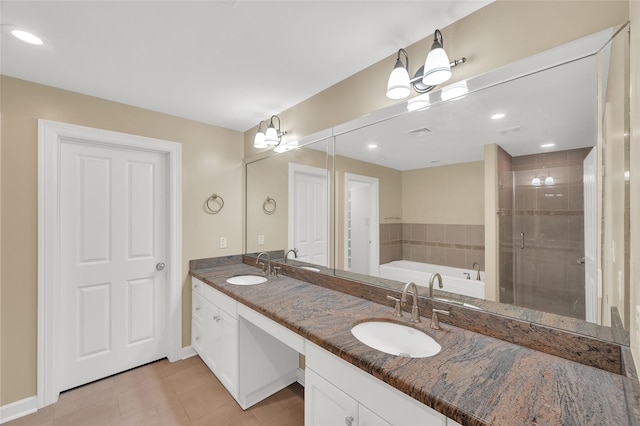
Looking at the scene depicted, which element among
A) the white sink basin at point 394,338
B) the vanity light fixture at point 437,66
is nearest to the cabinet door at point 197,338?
the white sink basin at point 394,338

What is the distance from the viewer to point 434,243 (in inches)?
58.4

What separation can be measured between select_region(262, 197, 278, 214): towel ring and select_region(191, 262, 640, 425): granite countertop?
142 cm

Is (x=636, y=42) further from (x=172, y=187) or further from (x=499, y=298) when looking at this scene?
(x=172, y=187)

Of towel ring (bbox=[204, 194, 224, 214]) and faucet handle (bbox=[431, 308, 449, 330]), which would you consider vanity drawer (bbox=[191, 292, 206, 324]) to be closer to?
towel ring (bbox=[204, 194, 224, 214])

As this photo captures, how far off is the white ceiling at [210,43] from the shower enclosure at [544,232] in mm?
794

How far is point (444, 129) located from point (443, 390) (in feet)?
3.92

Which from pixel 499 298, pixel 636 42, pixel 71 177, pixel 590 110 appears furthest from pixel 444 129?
pixel 71 177

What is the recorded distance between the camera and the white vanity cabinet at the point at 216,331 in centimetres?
190

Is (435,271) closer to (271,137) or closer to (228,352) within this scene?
(228,352)

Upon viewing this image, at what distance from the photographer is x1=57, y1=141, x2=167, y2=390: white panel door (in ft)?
6.89

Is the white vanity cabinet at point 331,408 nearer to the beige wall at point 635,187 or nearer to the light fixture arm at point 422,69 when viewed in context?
the beige wall at point 635,187

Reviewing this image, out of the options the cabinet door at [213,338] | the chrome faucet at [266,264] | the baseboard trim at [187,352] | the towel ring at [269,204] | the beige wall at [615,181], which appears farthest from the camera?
the towel ring at [269,204]

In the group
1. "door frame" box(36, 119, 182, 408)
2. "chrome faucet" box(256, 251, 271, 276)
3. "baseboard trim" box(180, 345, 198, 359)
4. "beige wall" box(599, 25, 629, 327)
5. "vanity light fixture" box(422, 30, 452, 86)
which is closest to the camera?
"beige wall" box(599, 25, 629, 327)

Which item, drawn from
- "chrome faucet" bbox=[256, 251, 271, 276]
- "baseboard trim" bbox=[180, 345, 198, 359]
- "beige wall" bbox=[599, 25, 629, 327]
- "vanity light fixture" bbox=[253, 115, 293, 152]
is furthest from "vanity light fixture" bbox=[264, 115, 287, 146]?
"baseboard trim" bbox=[180, 345, 198, 359]
